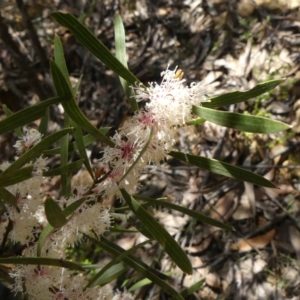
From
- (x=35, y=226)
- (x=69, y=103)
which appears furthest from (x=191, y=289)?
(x=69, y=103)

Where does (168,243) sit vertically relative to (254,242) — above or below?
above

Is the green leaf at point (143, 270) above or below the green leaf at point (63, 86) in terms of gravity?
below

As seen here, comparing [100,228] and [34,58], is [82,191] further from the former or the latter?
[34,58]

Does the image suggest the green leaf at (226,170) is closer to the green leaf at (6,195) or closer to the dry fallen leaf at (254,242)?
the green leaf at (6,195)

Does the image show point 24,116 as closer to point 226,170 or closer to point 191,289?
point 226,170

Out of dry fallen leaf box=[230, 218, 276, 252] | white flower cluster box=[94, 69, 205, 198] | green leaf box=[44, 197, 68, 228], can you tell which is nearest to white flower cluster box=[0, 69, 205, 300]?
white flower cluster box=[94, 69, 205, 198]

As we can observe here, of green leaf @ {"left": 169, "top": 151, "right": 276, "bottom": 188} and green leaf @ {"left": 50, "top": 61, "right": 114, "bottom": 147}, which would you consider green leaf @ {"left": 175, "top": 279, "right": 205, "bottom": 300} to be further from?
green leaf @ {"left": 50, "top": 61, "right": 114, "bottom": 147}

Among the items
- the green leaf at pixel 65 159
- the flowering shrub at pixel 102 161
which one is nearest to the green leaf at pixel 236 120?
the flowering shrub at pixel 102 161

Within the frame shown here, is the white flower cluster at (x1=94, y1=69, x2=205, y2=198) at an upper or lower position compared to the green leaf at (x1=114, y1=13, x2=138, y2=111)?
lower
